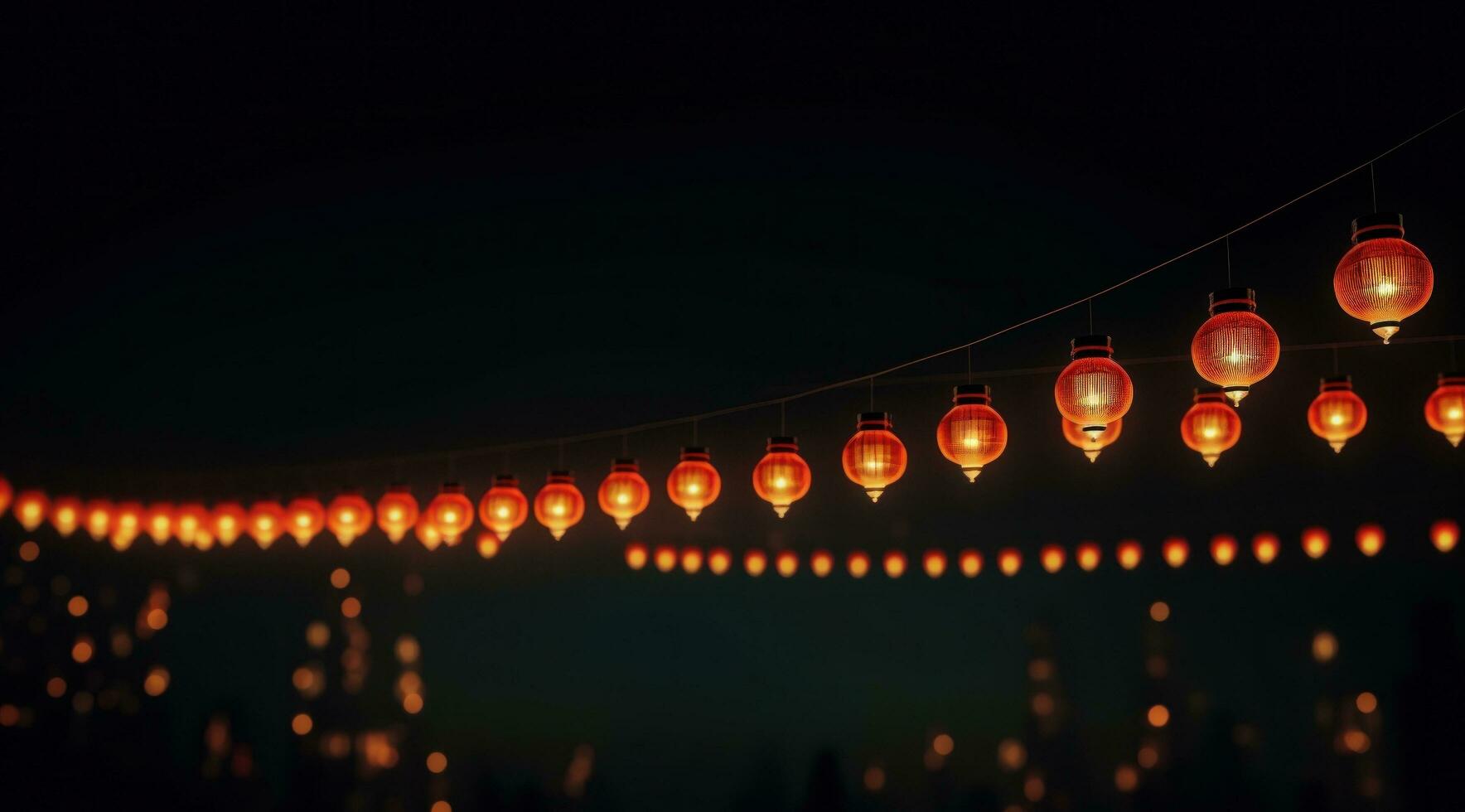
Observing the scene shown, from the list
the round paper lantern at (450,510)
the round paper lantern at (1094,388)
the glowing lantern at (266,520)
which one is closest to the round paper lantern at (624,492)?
the round paper lantern at (450,510)

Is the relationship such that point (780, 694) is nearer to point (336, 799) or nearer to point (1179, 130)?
point (336, 799)

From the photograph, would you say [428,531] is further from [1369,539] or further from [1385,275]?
[1369,539]

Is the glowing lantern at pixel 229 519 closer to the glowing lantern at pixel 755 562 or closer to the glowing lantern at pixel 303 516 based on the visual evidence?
the glowing lantern at pixel 303 516

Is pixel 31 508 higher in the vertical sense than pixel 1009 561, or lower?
higher

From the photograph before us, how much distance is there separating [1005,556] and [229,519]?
5.30m

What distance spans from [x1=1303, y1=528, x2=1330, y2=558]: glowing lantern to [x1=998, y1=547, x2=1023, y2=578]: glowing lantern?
187 centimetres

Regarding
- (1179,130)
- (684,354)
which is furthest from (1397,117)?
(684,354)

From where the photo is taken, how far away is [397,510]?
6438 millimetres

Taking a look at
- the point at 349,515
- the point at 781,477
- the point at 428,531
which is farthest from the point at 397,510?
Result: the point at 781,477

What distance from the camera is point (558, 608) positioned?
8.48 metres

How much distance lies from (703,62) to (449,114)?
2.26 feet

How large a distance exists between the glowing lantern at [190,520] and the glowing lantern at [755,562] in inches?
148

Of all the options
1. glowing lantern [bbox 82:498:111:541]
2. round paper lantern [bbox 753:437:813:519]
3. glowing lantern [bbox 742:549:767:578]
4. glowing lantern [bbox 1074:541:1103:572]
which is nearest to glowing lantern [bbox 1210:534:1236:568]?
glowing lantern [bbox 1074:541:1103:572]

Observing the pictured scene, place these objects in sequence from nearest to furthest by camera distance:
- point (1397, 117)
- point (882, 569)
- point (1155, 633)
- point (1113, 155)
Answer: point (1397, 117)
point (1113, 155)
point (1155, 633)
point (882, 569)
